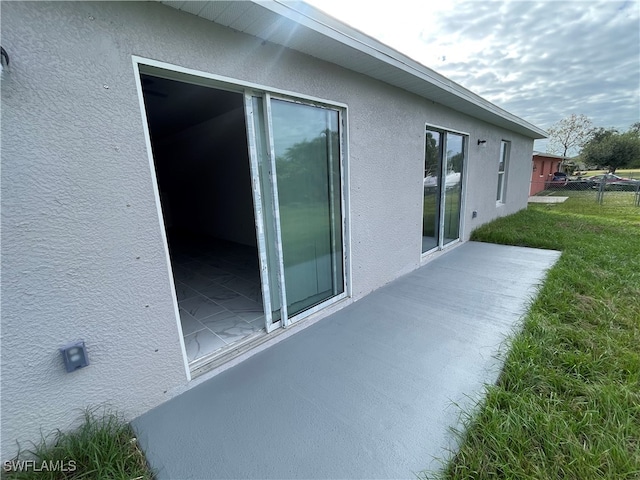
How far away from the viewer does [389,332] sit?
2.49 meters

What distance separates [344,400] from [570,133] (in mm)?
42260

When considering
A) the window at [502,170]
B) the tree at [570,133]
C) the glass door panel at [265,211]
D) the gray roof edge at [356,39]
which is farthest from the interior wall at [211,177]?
the tree at [570,133]

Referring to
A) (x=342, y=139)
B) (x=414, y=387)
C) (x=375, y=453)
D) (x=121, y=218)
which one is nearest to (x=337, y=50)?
(x=342, y=139)

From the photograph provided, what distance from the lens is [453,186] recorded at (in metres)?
5.02

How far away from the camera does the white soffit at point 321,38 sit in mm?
1600

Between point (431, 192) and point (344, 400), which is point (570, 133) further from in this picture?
point (344, 400)

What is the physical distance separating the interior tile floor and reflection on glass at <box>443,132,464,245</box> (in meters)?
3.57

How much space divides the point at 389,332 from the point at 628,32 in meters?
7.78

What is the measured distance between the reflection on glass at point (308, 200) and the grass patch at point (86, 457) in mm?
1449

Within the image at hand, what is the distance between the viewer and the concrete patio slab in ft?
4.55

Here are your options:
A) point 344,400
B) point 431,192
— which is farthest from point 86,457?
point 431,192

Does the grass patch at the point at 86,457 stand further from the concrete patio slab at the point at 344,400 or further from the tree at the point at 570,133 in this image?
the tree at the point at 570,133

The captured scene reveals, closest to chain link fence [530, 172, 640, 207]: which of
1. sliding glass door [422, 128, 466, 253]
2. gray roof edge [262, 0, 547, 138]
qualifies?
sliding glass door [422, 128, 466, 253]

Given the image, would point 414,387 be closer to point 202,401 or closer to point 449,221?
point 202,401
